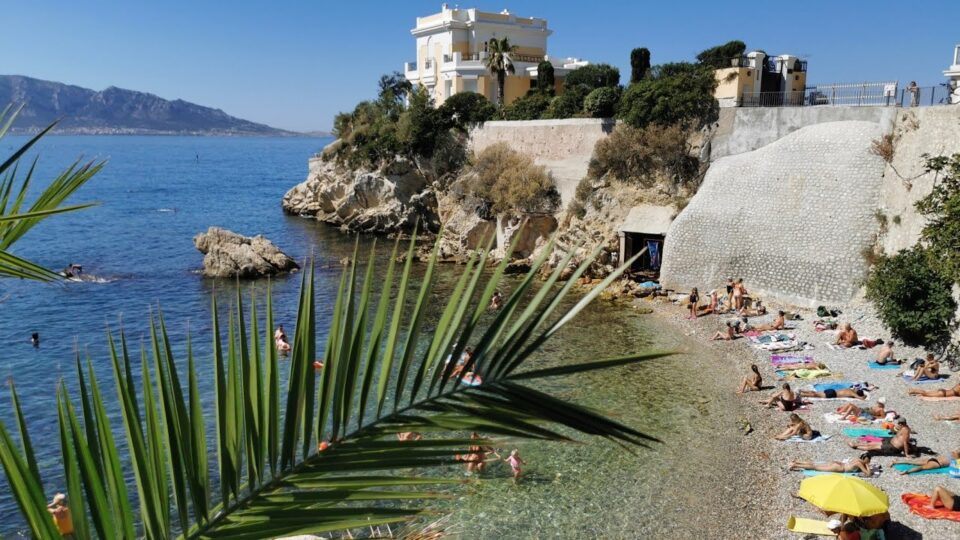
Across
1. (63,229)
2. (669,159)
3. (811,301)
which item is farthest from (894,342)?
(63,229)

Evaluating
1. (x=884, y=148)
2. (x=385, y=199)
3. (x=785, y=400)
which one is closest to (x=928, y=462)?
(x=785, y=400)

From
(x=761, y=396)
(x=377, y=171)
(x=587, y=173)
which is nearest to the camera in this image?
(x=761, y=396)

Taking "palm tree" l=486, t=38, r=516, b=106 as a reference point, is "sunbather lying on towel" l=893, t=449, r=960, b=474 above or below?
below

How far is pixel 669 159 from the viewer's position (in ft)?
94.7

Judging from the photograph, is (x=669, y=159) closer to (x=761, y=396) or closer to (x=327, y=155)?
(x=761, y=396)

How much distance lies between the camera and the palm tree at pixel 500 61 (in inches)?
1674

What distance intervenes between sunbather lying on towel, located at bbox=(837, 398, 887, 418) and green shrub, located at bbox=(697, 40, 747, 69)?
72.5 ft

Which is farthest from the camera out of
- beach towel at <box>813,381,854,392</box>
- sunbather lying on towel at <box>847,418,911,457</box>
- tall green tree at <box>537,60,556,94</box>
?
tall green tree at <box>537,60,556,94</box>

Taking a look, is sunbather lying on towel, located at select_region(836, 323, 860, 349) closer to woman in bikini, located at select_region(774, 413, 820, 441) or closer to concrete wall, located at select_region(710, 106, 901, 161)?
woman in bikini, located at select_region(774, 413, 820, 441)

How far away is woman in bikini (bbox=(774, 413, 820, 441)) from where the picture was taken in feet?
47.0

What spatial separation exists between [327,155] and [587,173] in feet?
73.6

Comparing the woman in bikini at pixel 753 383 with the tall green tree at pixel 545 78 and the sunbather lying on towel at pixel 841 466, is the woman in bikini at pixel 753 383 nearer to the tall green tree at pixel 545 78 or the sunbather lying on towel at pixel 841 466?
the sunbather lying on towel at pixel 841 466

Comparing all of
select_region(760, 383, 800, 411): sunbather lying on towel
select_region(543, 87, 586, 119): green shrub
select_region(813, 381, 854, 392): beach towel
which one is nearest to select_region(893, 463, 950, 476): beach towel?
select_region(760, 383, 800, 411): sunbather lying on towel

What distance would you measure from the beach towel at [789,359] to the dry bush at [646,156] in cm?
1119
